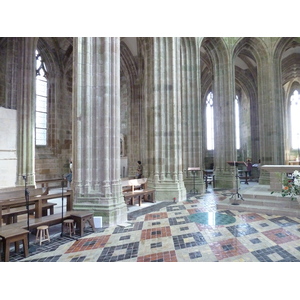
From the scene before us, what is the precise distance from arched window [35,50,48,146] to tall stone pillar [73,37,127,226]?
11319 millimetres

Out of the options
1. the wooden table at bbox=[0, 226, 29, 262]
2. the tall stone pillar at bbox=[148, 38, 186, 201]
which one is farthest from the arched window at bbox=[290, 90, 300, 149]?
the wooden table at bbox=[0, 226, 29, 262]

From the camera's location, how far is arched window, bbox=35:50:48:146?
16047mm

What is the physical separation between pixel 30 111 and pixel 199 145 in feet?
31.3

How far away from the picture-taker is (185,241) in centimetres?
474

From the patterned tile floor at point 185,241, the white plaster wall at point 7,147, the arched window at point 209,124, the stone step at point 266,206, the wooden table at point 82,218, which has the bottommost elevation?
Answer: the patterned tile floor at point 185,241

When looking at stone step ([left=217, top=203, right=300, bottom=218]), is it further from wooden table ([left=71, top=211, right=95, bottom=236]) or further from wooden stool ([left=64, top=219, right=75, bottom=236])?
wooden stool ([left=64, top=219, right=75, bottom=236])

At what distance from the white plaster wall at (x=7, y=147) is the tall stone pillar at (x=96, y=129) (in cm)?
600

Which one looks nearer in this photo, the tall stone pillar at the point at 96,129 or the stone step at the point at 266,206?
the tall stone pillar at the point at 96,129

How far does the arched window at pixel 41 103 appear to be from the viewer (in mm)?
16047

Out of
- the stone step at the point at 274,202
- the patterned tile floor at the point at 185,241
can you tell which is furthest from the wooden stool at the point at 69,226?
the stone step at the point at 274,202

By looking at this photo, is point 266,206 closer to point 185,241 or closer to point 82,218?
point 185,241

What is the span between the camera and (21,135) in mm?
12023

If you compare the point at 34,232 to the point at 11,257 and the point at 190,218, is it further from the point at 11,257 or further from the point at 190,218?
the point at 190,218

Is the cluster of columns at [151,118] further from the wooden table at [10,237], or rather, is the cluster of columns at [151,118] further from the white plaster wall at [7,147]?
the wooden table at [10,237]
